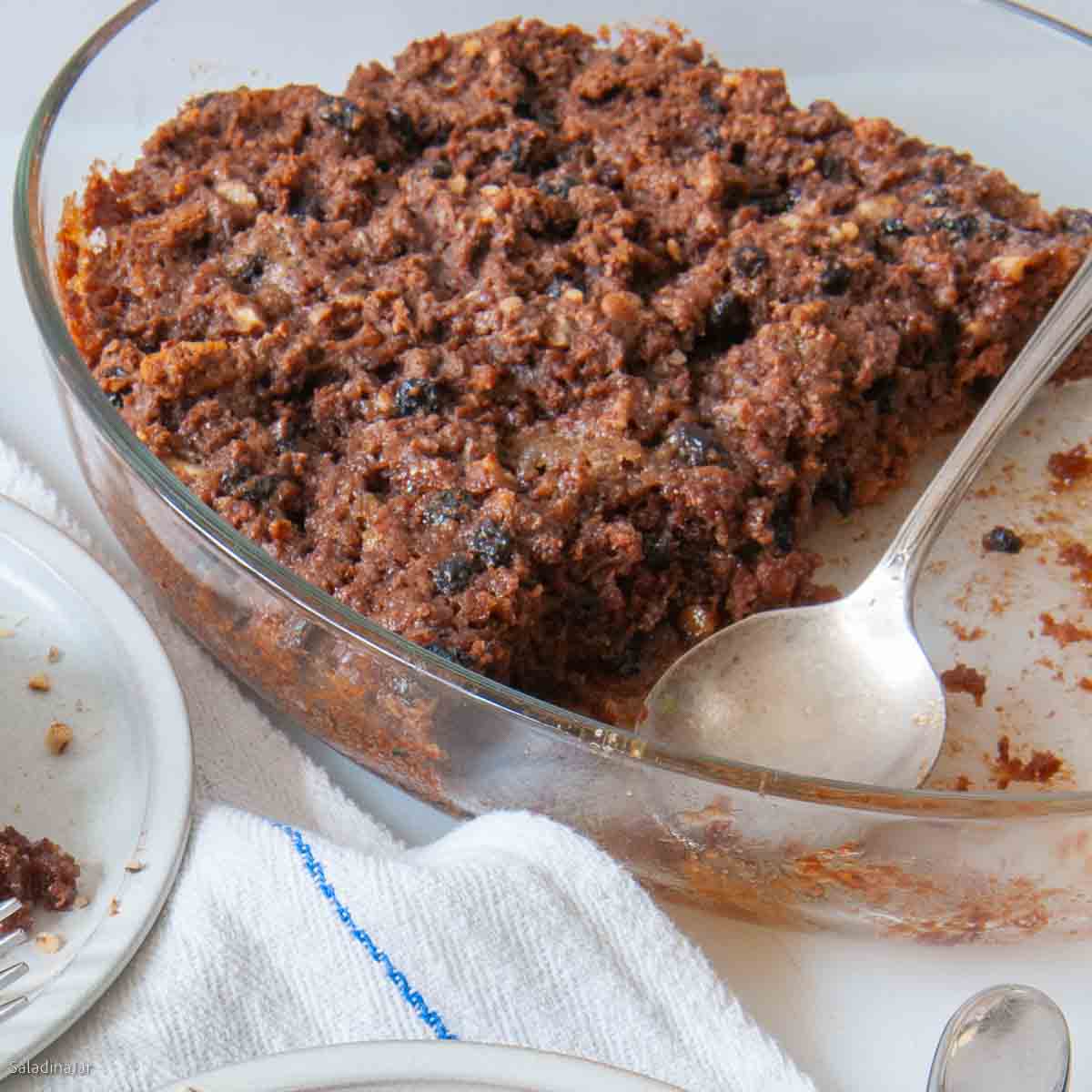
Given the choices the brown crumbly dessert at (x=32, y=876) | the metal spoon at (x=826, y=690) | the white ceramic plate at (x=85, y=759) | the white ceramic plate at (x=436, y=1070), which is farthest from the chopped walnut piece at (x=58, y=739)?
the metal spoon at (x=826, y=690)

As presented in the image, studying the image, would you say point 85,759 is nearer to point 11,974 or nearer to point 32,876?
point 32,876

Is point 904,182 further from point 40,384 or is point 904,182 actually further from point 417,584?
point 40,384

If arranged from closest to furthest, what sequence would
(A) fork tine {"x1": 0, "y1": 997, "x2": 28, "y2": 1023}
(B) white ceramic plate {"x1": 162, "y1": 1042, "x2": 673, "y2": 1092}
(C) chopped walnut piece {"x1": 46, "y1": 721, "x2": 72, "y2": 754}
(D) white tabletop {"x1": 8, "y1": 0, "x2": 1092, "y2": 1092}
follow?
1. (B) white ceramic plate {"x1": 162, "y1": 1042, "x2": 673, "y2": 1092}
2. (A) fork tine {"x1": 0, "y1": 997, "x2": 28, "y2": 1023}
3. (D) white tabletop {"x1": 8, "y1": 0, "x2": 1092, "y2": 1092}
4. (C) chopped walnut piece {"x1": 46, "y1": 721, "x2": 72, "y2": 754}

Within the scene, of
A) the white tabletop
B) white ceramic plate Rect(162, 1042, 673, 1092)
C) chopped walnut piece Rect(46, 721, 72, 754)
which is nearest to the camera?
white ceramic plate Rect(162, 1042, 673, 1092)

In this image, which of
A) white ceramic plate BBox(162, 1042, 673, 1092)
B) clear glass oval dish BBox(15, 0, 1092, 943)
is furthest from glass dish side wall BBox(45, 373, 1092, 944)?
white ceramic plate BBox(162, 1042, 673, 1092)

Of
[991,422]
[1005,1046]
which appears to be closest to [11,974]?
[1005,1046]

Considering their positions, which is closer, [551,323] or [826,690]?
[826,690]

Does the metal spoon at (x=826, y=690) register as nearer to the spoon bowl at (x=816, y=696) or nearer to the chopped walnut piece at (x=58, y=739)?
the spoon bowl at (x=816, y=696)

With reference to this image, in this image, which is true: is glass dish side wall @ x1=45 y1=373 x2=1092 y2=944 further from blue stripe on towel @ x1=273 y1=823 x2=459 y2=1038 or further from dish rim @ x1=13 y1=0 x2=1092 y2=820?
blue stripe on towel @ x1=273 y1=823 x2=459 y2=1038
